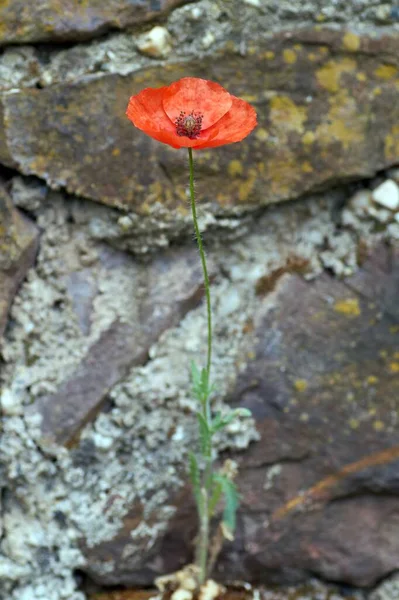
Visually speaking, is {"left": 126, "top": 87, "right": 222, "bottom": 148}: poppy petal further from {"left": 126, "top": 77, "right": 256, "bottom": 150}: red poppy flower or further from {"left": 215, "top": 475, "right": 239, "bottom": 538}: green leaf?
{"left": 215, "top": 475, "right": 239, "bottom": 538}: green leaf

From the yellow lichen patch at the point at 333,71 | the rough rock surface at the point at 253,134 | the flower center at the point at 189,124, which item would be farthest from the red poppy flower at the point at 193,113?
the yellow lichen patch at the point at 333,71

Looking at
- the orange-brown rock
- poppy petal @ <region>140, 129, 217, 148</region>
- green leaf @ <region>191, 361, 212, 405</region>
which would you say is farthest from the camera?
the orange-brown rock

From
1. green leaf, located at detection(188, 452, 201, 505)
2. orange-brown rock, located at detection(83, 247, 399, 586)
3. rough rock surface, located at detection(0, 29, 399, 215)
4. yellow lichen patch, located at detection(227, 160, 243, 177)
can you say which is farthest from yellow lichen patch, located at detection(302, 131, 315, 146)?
green leaf, located at detection(188, 452, 201, 505)

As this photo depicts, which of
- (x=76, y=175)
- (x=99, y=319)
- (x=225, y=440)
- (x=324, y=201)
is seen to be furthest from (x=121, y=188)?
(x=225, y=440)

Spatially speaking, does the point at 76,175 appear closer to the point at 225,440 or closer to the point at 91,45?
the point at 91,45

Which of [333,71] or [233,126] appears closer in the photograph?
[233,126]

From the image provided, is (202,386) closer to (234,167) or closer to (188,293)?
(188,293)

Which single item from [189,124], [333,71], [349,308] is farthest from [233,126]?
[349,308]
